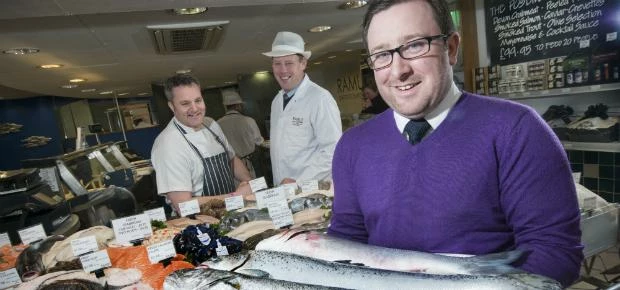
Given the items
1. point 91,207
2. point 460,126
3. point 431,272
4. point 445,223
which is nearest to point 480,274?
point 431,272

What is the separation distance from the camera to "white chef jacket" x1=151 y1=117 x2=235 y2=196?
310cm

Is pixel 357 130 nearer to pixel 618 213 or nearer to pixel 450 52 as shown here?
pixel 450 52

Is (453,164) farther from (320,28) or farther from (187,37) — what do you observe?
(320,28)

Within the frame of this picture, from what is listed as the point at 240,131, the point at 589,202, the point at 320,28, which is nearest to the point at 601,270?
the point at 589,202

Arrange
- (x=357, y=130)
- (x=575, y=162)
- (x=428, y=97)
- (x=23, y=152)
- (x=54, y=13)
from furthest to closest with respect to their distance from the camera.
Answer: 1. (x=23, y=152)
2. (x=575, y=162)
3. (x=54, y=13)
4. (x=357, y=130)
5. (x=428, y=97)

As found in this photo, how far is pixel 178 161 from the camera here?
312 centimetres

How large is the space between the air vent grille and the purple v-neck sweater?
3532 millimetres

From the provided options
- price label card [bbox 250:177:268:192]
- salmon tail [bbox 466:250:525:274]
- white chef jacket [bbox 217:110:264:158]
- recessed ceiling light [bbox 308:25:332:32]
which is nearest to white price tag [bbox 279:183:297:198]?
price label card [bbox 250:177:268:192]

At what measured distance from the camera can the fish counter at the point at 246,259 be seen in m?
1.01

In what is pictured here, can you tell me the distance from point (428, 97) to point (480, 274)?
540 millimetres

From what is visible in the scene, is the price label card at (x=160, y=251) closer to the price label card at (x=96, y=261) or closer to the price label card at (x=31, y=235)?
the price label card at (x=96, y=261)

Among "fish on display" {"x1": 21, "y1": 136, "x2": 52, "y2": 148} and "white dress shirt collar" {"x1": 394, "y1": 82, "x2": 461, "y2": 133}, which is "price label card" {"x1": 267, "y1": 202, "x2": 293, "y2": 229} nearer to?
"white dress shirt collar" {"x1": 394, "y1": 82, "x2": 461, "y2": 133}

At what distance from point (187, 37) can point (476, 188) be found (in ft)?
14.6

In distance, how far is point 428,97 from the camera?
1.18 m
